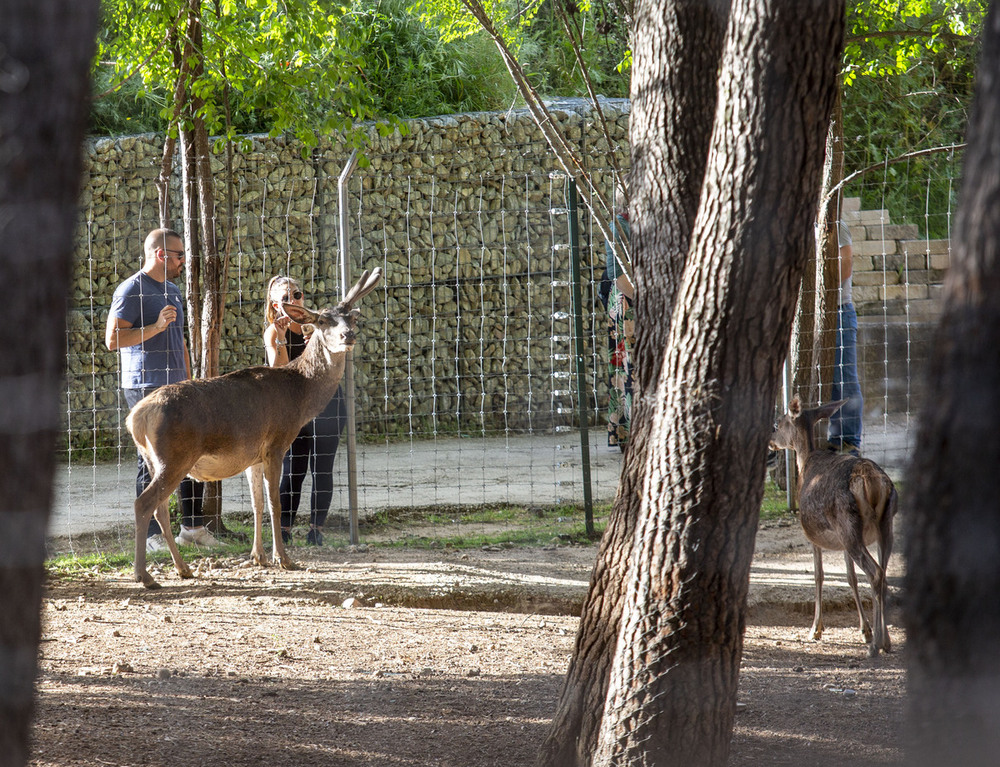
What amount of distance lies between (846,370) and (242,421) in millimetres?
4819

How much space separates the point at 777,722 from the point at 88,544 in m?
5.56

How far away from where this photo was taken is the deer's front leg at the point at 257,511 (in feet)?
21.0

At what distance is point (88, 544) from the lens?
7.43 metres

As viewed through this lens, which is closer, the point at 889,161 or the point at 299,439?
the point at 889,161

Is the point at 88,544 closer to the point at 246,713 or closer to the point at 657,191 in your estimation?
the point at 246,713

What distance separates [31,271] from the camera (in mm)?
1517

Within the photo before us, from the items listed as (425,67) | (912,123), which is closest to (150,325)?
(425,67)

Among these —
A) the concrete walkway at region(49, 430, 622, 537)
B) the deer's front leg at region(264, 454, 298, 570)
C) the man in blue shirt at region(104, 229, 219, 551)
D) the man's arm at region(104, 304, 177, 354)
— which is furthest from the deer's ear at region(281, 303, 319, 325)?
the concrete walkway at region(49, 430, 622, 537)

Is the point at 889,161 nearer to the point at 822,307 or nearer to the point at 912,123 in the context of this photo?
the point at 822,307

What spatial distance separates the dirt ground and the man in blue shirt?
1.28m

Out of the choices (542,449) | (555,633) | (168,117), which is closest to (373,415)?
(542,449)

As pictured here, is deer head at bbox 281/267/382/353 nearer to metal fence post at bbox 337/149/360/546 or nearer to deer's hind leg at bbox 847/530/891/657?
metal fence post at bbox 337/149/360/546

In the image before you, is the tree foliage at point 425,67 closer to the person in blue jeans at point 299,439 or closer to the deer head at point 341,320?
the person in blue jeans at point 299,439

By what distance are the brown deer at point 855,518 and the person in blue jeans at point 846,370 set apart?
2.55 meters
